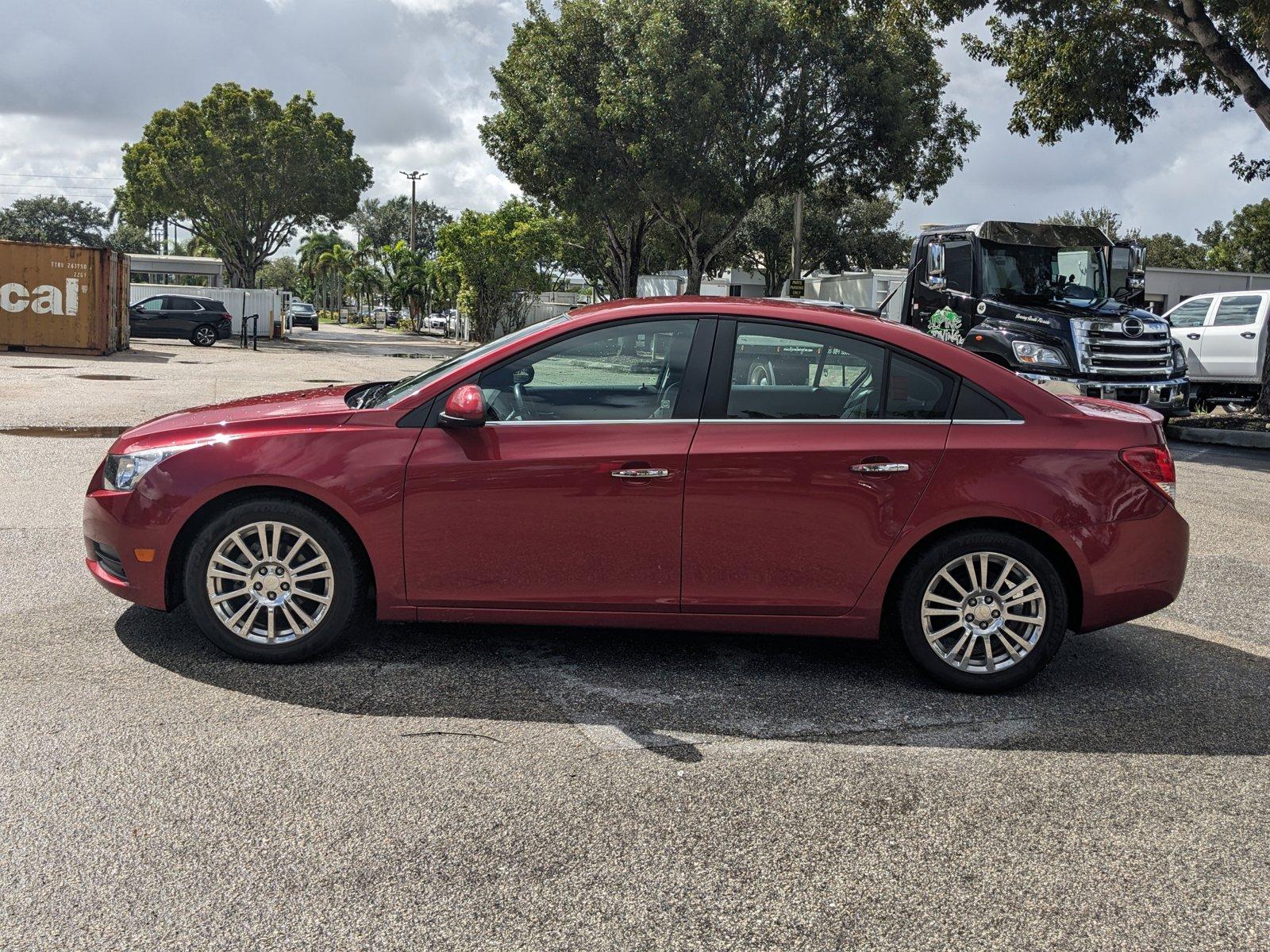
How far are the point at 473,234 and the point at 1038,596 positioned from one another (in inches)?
1824

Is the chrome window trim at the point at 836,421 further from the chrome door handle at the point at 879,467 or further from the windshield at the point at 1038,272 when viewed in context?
the windshield at the point at 1038,272

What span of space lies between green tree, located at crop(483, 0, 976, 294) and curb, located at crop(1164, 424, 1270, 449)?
532 inches

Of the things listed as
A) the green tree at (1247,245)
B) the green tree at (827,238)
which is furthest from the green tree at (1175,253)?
the green tree at (827,238)

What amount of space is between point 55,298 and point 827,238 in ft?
117

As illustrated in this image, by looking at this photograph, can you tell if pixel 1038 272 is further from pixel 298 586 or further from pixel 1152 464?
pixel 298 586

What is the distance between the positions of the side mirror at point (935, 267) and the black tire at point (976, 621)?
10863 mm

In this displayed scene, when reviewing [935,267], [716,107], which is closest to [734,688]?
[935,267]

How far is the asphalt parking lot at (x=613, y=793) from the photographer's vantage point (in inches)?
114

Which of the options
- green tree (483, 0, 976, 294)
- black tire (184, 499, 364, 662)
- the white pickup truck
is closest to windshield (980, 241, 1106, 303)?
the white pickup truck

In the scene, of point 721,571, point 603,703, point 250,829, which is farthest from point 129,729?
point 721,571

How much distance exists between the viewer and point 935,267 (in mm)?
15047

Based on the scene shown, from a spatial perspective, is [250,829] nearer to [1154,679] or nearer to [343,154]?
[1154,679]

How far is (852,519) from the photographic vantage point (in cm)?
455

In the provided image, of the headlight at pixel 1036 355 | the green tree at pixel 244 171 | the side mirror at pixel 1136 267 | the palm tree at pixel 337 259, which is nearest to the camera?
the headlight at pixel 1036 355
